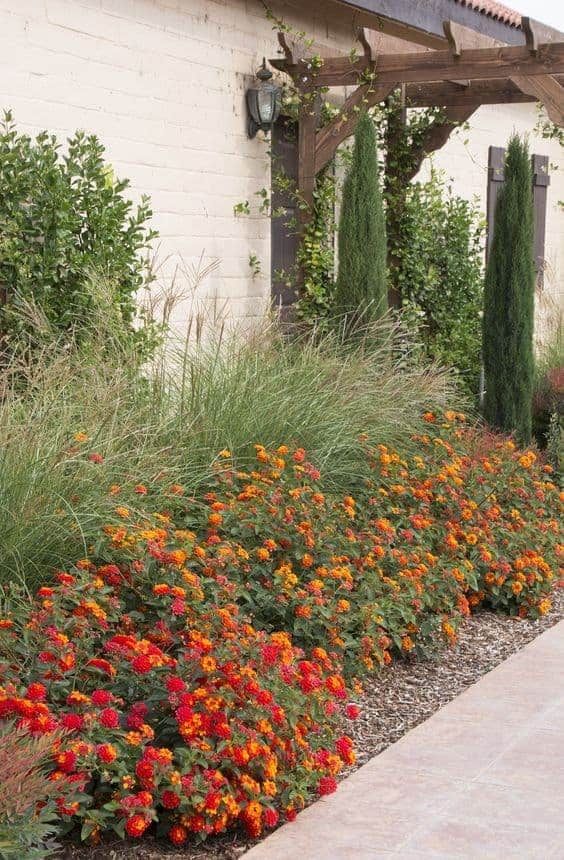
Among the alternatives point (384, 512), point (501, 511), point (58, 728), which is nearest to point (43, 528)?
point (58, 728)

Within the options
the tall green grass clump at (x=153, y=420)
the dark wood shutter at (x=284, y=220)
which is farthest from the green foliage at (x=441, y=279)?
the tall green grass clump at (x=153, y=420)

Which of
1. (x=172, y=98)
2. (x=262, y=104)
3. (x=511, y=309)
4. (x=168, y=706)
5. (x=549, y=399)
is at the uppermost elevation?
(x=262, y=104)

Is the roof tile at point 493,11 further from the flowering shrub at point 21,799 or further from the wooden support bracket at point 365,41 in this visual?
the flowering shrub at point 21,799

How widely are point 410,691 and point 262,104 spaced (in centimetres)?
525

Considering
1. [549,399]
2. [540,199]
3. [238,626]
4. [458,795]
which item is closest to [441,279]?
[549,399]

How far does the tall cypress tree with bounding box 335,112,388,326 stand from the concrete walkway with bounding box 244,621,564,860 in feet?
15.0

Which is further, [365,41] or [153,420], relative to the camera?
[365,41]

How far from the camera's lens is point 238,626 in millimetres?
3682

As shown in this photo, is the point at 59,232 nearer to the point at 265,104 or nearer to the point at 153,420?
the point at 153,420

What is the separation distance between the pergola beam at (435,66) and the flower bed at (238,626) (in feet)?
12.4

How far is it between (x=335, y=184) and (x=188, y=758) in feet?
23.0

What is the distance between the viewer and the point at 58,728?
3010 millimetres

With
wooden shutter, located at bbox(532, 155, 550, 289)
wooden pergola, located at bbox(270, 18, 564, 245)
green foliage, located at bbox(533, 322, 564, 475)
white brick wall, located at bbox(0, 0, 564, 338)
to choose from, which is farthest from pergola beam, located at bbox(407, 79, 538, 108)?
wooden shutter, located at bbox(532, 155, 550, 289)

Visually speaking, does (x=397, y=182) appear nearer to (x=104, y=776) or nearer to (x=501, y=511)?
(x=501, y=511)
